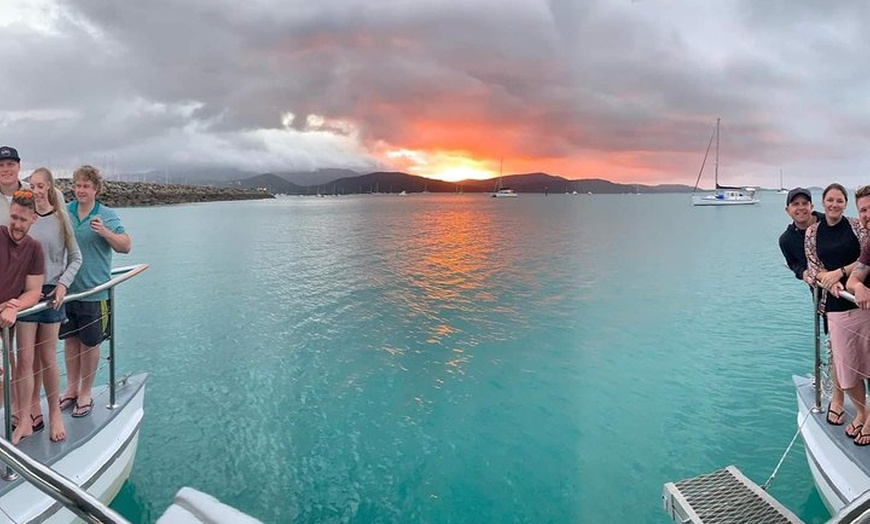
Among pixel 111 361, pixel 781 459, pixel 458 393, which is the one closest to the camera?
pixel 111 361

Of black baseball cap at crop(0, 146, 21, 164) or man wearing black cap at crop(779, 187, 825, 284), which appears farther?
man wearing black cap at crop(779, 187, 825, 284)

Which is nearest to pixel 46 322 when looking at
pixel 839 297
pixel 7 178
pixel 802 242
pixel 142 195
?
pixel 7 178

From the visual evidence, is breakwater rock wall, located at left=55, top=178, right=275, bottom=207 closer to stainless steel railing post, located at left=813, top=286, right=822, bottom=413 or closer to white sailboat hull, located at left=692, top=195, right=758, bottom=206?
stainless steel railing post, located at left=813, top=286, right=822, bottom=413

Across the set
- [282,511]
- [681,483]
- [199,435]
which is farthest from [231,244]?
[681,483]

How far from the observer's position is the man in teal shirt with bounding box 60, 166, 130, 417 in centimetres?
445

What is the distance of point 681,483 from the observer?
4562mm

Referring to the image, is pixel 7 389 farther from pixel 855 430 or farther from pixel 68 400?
pixel 855 430

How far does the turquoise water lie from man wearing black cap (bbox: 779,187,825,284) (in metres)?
2.39

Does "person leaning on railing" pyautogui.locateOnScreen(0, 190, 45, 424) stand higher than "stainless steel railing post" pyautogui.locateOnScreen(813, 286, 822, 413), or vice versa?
"person leaning on railing" pyautogui.locateOnScreen(0, 190, 45, 424)

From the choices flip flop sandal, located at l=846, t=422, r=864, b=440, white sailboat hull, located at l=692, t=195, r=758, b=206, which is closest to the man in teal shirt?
flip flop sandal, located at l=846, t=422, r=864, b=440

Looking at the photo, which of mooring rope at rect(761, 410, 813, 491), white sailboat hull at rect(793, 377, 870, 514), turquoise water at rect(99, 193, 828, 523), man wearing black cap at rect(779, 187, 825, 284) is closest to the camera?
white sailboat hull at rect(793, 377, 870, 514)

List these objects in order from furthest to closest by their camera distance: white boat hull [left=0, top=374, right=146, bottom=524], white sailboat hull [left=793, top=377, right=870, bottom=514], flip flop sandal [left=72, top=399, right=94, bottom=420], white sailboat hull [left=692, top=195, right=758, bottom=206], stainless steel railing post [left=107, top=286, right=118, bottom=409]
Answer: white sailboat hull [left=692, top=195, right=758, bottom=206] < stainless steel railing post [left=107, top=286, right=118, bottom=409] < flip flop sandal [left=72, top=399, right=94, bottom=420] < white sailboat hull [left=793, top=377, right=870, bottom=514] < white boat hull [left=0, top=374, right=146, bottom=524]

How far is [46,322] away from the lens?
3984mm

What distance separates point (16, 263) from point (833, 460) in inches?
258
